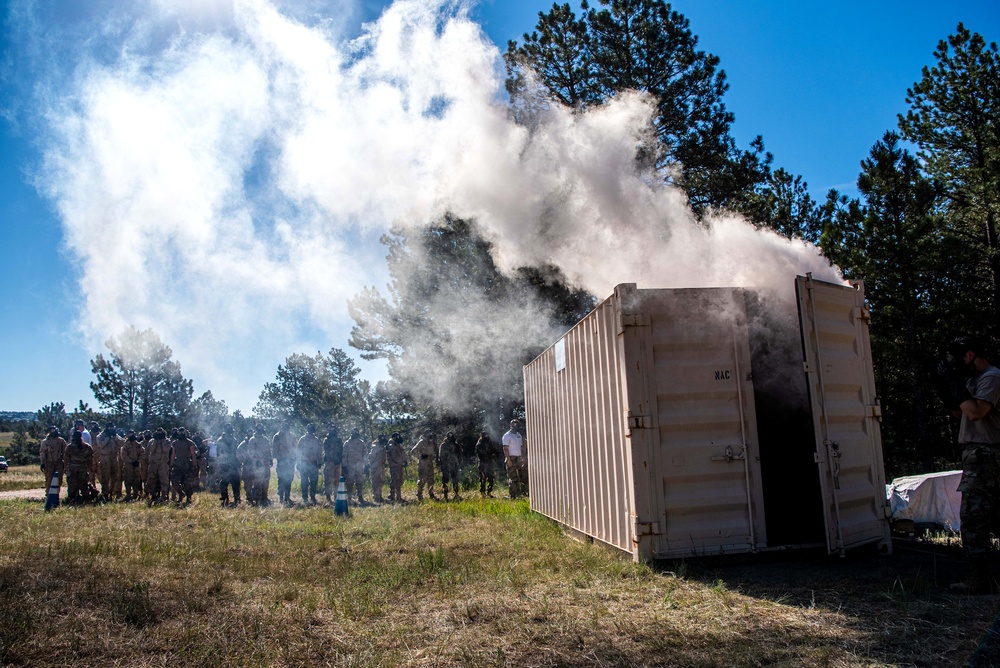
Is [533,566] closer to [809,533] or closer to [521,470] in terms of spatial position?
[809,533]

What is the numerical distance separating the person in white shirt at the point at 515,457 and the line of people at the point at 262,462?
23 millimetres

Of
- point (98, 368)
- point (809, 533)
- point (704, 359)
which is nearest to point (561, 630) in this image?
point (704, 359)

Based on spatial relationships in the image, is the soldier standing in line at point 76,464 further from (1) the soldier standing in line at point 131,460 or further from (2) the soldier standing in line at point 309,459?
(2) the soldier standing in line at point 309,459

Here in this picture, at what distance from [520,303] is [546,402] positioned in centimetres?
968

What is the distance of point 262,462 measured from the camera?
14828mm

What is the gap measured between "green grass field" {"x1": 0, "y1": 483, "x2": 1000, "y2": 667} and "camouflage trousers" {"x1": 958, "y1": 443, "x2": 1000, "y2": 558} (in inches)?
18.5

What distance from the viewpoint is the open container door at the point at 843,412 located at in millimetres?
6348

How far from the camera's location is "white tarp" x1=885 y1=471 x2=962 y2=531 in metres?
8.06

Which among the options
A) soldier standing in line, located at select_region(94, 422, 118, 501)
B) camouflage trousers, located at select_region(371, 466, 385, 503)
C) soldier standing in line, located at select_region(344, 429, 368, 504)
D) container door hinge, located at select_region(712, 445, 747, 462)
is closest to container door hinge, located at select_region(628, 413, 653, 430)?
container door hinge, located at select_region(712, 445, 747, 462)

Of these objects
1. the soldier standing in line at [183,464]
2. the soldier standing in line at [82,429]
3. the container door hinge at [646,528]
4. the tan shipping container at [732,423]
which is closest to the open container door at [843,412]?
the tan shipping container at [732,423]

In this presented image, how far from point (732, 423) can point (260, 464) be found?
1146cm

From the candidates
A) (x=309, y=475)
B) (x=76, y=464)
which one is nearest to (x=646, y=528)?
(x=309, y=475)

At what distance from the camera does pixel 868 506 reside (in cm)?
679

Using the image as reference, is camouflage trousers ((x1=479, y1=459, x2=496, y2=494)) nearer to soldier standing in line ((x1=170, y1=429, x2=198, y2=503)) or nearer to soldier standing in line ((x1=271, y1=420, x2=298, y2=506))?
soldier standing in line ((x1=271, y1=420, x2=298, y2=506))
